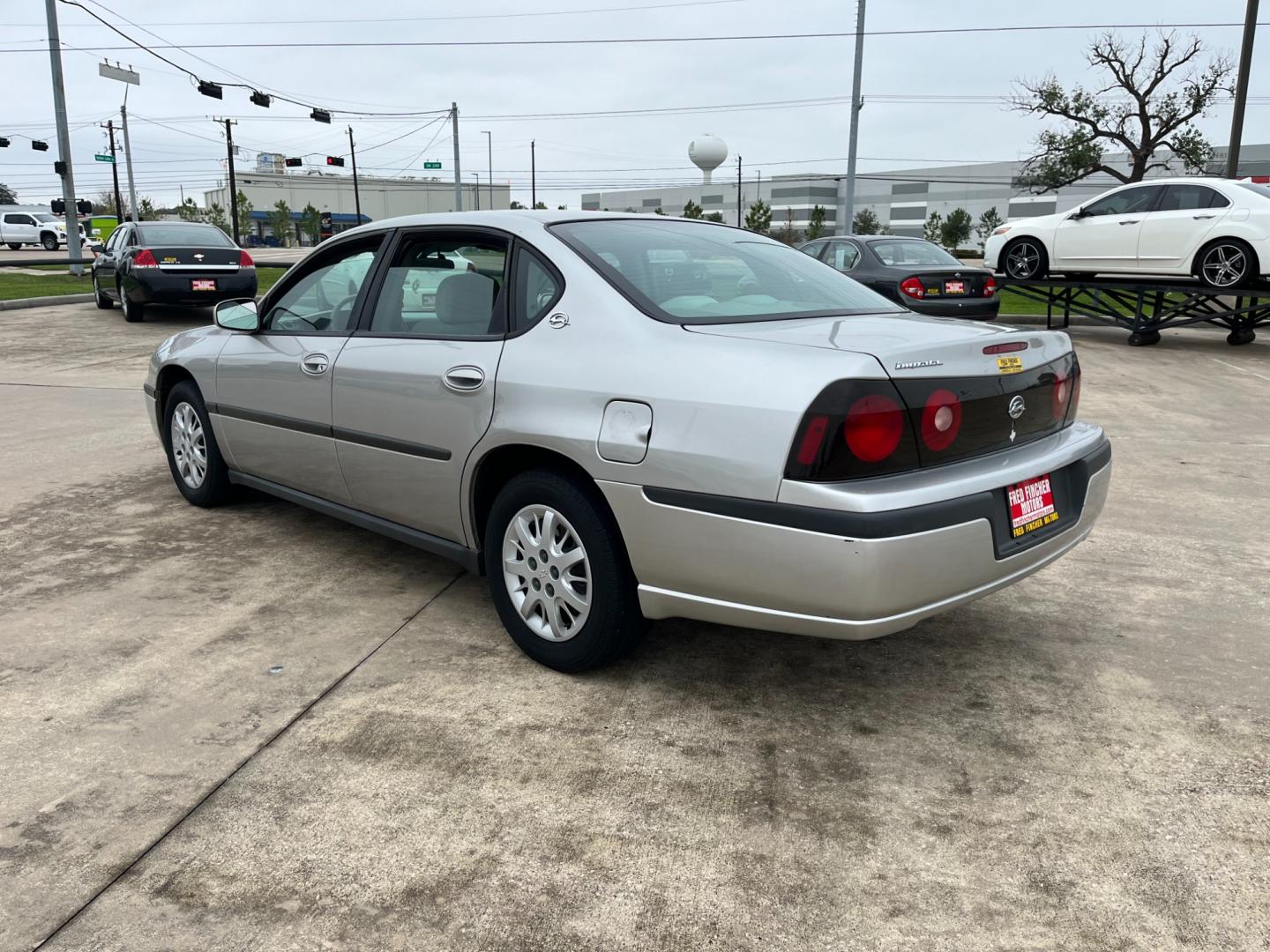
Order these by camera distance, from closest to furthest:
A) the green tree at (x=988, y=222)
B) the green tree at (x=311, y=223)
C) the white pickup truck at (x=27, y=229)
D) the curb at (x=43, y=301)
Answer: the curb at (x=43, y=301), the white pickup truck at (x=27, y=229), the green tree at (x=988, y=222), the green tree at (x=311, y=223)

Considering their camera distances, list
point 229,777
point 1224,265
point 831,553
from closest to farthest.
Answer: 1. point 831,553
2. point 229,777
3. point 1224,265

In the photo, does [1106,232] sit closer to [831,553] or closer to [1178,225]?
[1178,225]

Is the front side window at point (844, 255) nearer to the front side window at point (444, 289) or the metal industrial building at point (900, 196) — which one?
the front side window at point (444, 289)

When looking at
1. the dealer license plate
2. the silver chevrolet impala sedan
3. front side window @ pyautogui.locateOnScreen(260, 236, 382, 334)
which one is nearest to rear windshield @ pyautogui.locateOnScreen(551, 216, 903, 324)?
the silver chevrolet impala sedan

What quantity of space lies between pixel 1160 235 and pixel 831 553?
38.6ft

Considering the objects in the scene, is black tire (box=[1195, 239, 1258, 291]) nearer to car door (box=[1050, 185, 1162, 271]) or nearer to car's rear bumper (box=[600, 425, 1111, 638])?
car door (box=[1050, 185, 1162, 271])

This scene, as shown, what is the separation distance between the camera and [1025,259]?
45.6ft

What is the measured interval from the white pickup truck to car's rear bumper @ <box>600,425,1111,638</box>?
176 ft

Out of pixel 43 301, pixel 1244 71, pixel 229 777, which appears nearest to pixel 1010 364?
pixel 229 777

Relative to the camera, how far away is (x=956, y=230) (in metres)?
72.9

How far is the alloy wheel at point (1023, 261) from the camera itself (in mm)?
13805

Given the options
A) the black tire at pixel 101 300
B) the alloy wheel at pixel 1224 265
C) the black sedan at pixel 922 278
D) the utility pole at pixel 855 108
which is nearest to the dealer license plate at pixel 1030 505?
the black sedan at pixel 922 278

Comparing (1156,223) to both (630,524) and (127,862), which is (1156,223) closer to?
(630,524)

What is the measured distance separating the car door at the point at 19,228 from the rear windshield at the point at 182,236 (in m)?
40.7
